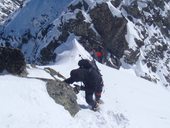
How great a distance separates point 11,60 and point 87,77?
8.02 ft

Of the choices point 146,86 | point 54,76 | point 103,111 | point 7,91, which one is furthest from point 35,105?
point 146,86

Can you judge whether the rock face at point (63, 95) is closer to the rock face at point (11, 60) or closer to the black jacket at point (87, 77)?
the black jacket at point (87, 77)

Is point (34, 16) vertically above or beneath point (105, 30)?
above

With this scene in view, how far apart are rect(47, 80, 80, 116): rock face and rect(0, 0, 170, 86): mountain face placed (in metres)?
37.6

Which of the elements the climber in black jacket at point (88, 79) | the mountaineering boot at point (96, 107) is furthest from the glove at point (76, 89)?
the mountaineering boot at point (96, 107)

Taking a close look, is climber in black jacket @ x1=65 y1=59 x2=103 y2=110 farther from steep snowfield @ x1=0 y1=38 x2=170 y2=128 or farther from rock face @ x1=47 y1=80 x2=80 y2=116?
rock face @ x1=47 y1=80 x2=80 y2=116

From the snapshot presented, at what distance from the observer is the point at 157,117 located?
1574cm

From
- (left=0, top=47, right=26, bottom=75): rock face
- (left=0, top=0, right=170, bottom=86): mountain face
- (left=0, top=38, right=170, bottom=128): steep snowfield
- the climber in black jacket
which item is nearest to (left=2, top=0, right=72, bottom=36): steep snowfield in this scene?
(left=0, top=0, right=170, bottom=86): mountain face

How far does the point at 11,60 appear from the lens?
12.9 metres

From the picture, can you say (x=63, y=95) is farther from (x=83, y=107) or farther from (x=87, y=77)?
(x=87, y=77)

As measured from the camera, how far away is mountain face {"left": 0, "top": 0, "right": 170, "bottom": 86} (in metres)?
62.7

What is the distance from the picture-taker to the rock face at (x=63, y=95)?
1234 cm

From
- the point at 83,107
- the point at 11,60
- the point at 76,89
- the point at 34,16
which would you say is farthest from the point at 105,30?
the point at 11,60

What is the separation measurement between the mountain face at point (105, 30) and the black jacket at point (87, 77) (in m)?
36.8
